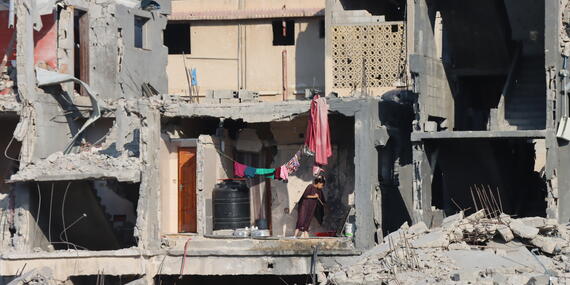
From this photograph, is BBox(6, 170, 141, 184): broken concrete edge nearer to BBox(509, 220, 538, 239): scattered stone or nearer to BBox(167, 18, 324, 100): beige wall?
BBox(509, 220, 538, 239): scattered stone

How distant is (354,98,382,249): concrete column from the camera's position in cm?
2836

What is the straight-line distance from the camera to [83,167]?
2964cm

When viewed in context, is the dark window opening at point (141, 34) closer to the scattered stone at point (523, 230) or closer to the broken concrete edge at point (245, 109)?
the broken concrete edge at point (245, 109)

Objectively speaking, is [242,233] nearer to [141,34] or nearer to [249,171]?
[249,171]

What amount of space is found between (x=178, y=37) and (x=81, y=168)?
946 centimetres

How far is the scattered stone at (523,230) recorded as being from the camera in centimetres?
2439

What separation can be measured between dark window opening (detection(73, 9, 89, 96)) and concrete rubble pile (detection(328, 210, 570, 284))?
395 inches

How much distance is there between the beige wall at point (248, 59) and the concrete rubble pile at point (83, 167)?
26.6 ft

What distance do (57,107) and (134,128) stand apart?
187 cm

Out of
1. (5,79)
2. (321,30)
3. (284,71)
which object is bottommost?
(5,79)

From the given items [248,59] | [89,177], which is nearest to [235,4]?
[248,59]

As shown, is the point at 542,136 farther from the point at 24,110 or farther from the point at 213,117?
the point at 24,110

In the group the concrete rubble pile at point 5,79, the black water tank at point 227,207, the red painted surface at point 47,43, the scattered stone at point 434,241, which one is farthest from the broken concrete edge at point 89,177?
the scattered stone at point 434,241

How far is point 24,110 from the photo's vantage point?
30.5 meters
